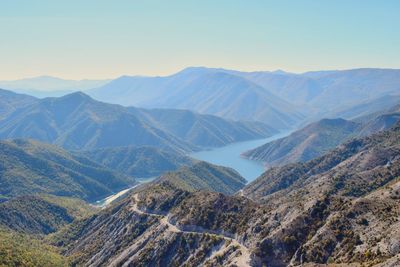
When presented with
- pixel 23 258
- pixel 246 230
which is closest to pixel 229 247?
pixel 246 230

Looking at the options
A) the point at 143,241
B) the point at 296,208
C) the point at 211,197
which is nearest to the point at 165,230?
the point at 143,241

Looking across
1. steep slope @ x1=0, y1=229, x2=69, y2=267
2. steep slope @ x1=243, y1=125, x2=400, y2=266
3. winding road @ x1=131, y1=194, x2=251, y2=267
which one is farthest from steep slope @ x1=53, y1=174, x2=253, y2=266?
steep slope @ x1=0, y1=229, x2=69, y2=267

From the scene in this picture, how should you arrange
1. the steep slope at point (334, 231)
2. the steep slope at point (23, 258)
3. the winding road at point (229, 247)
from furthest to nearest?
the steep slope at point (23, 258) → the winding road at point (229, 247) → the steep slope at point (334, 231)

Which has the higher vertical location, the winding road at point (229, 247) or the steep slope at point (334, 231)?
the steep slope at point (334, 231)

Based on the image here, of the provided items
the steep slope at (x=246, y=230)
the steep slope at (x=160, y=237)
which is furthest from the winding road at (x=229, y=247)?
the steep slope at (x=246, y=230)

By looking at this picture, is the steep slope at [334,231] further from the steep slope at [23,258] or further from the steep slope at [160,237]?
the steep slope at [23,258]

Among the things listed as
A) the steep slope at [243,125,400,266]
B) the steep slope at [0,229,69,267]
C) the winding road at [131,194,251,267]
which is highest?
the steep slope at [243,125,400,266]

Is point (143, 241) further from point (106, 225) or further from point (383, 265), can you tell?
point (383, 265)

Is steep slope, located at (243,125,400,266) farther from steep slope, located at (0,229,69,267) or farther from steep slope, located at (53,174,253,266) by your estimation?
steep slope, located at (0,229,69,267)

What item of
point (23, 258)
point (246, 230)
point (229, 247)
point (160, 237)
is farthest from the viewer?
point (23, 258)

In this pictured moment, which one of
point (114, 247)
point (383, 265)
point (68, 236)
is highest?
point (383, 265)

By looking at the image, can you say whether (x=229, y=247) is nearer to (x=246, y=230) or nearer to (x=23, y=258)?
(x=246, y=230)
